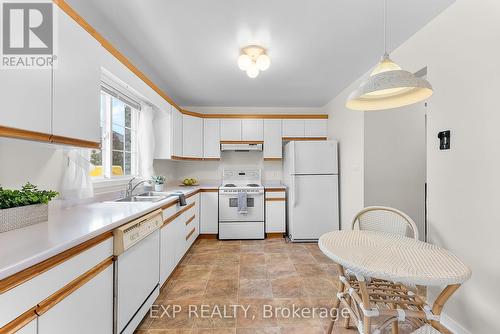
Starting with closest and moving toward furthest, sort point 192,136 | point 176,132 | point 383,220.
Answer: point 383,220, point 176,132, point 192,136

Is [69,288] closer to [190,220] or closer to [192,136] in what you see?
[190,220]

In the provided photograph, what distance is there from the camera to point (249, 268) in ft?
8.87

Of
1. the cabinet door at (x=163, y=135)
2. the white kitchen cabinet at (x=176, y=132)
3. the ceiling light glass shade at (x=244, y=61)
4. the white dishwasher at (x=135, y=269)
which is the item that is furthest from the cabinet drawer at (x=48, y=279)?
the white kitchen cabinet at (x=176, y=132)

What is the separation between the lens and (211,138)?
4047mm

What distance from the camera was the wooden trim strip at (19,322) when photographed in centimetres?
74

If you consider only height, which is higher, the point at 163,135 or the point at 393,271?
the point at 163,135

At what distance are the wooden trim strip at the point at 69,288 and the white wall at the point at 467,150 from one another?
7.62 ft

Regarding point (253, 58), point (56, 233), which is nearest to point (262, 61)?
point (253, 58)

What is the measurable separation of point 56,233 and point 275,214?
121 inches

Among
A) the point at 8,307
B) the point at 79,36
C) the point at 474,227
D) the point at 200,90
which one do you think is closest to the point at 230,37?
the point at 79,36

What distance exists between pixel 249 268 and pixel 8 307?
2.24 m

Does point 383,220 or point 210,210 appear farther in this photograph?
point 210,210

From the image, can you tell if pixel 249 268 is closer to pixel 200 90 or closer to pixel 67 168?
pixel 67 168

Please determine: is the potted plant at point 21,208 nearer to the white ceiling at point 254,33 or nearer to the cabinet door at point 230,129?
the white ceiling at point 254,33
